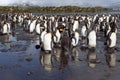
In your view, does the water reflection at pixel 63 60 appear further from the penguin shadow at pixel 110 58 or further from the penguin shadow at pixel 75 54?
the penguin shadow at pixel 110 58

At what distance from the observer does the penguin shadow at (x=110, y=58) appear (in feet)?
45.3

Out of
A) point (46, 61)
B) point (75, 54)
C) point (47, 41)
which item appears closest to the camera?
point (46, 61)

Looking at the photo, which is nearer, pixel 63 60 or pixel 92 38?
pixel 63 60

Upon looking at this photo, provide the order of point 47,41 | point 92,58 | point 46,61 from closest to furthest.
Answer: point 46,61
point 92,58
point 47,41

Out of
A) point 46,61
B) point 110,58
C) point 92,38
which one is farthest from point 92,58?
point 92,38

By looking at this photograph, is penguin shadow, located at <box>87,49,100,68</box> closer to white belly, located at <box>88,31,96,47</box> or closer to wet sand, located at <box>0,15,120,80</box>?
wet sand, located at <box>0,15,120,80</box>

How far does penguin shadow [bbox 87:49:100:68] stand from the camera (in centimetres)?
1374

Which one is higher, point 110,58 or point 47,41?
point 47,41

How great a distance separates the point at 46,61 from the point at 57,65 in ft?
2.97

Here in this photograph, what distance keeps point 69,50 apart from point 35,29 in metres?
8.95

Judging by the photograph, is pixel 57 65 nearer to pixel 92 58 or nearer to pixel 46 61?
pixel 46 61

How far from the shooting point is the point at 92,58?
15.0 metres

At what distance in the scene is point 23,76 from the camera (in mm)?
11703

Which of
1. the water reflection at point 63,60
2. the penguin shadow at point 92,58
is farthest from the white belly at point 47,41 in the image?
the penguin shadow at point 92,58
